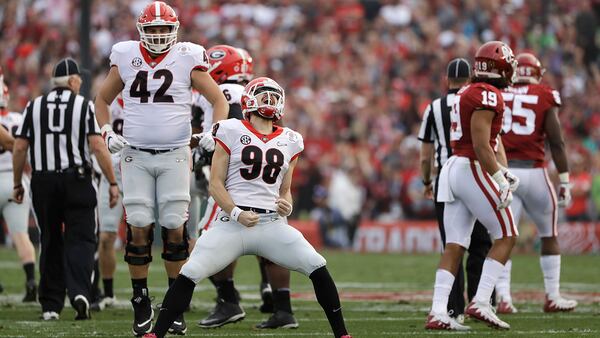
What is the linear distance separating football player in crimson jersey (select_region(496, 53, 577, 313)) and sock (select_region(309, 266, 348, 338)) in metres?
3.01

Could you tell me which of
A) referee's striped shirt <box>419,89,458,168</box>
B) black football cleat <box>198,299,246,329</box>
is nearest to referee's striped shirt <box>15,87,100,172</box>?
black football cleat <box>198,299,246,329</box>

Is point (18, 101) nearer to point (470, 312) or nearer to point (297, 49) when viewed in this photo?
point (297, 49)

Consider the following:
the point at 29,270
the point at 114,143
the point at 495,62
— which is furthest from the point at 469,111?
the point at 29,270

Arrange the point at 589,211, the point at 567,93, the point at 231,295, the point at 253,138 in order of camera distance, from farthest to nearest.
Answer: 1. the point at 567,93
2. the point at 589,211
3. the point at 231,295
4. the point at 253,138

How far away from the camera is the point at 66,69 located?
9328 millimetres

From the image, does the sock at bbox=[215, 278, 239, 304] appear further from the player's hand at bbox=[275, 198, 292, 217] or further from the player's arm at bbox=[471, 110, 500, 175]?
the player's arm at bbox=[471, 110, 500, 175]

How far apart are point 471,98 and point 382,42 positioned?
1529cm

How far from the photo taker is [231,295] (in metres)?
8.84

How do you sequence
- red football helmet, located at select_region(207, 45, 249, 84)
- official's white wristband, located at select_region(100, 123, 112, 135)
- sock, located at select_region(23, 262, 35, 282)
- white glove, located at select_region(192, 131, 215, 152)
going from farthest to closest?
sock, located at select_region(23, 262, 35, 282), red football helmet, located at select_region(207, 45, 249, 84), official's white wristband, located at select_region(100, 123, 112, 135), white glove, located at select_region(192, 131, 215, 152)

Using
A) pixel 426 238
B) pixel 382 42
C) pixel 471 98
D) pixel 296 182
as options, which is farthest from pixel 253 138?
pixel 382 42

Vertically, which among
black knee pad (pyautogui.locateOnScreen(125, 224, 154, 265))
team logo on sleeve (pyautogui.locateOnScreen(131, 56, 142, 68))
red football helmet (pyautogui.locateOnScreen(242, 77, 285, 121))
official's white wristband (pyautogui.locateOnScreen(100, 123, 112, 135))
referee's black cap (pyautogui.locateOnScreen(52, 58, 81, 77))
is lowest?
black knee pad (pyautogui.locateOnScreen(125, 224, 154, 265))

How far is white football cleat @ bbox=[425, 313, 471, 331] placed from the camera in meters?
8.17

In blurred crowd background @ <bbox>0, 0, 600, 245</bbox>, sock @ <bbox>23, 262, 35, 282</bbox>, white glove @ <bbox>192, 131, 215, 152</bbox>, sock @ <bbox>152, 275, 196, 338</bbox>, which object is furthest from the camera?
blurred crowd background @ <bbox>0, 0, 600, 245</bbox>

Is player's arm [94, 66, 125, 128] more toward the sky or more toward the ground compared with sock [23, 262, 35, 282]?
more toward the sky
